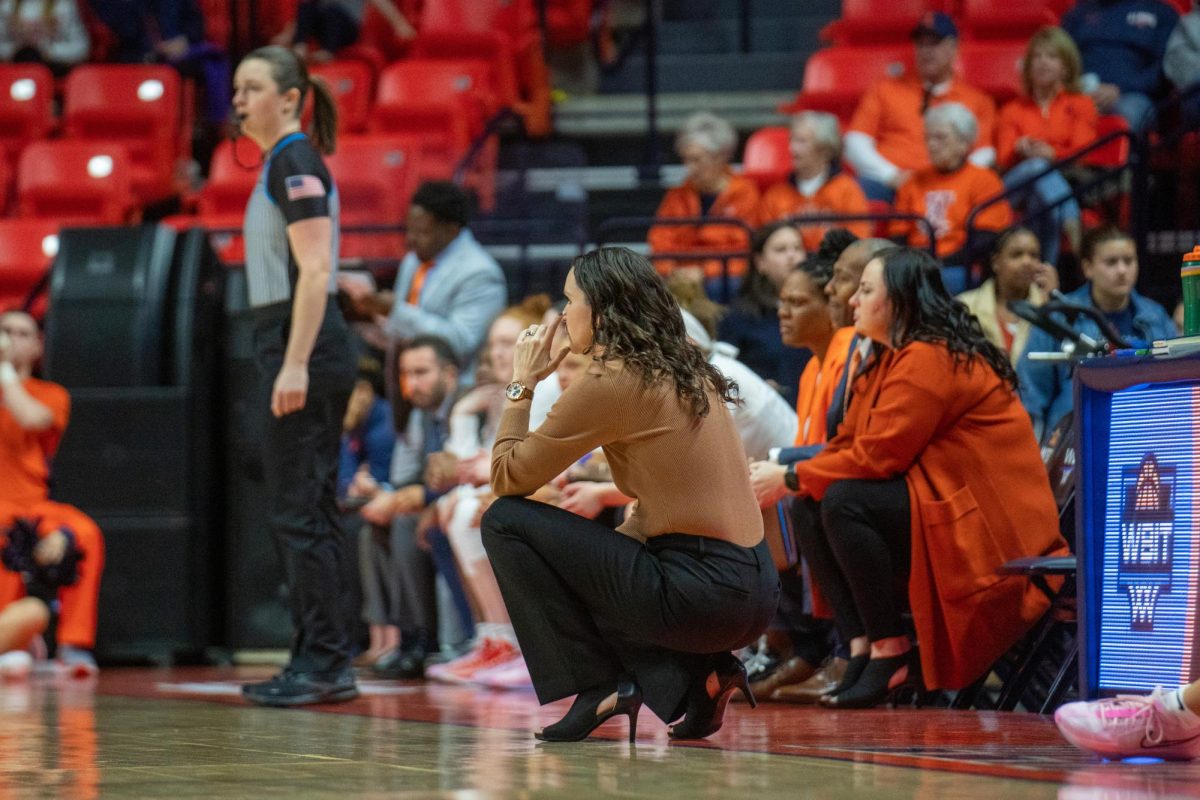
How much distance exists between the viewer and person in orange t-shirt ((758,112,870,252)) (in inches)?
323

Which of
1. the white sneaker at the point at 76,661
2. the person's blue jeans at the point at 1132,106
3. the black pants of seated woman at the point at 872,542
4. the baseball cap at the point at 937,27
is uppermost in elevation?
the baseball cap at the point at 937,27

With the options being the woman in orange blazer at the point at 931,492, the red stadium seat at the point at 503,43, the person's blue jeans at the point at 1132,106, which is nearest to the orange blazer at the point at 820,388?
the woman in orange blazer at the point at 931,492

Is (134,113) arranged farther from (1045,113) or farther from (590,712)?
(590,712)

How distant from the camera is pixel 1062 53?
8.34m

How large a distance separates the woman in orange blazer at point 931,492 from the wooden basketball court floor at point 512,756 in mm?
242

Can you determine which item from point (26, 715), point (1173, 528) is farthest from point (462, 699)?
point (1173, 528)

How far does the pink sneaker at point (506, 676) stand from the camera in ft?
19.0

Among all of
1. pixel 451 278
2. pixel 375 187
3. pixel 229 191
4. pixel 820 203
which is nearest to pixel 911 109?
pixel 820 203

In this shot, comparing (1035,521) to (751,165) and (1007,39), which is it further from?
(1007,39)

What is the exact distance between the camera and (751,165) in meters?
9.27

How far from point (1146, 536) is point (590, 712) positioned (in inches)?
47.1

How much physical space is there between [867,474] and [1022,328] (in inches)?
82.1

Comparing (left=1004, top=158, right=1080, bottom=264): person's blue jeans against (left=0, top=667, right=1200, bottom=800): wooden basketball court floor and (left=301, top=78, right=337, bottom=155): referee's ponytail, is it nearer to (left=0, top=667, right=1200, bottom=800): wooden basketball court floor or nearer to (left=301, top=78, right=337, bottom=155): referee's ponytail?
(left=301, top=78, right=337, bottom=155): referee's ponytail

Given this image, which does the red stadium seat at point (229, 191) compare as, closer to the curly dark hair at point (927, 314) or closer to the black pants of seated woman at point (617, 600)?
the curly dark hair at point (927, 314)
